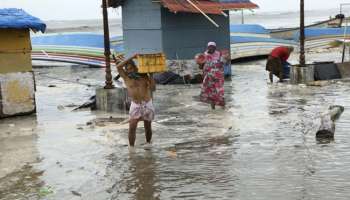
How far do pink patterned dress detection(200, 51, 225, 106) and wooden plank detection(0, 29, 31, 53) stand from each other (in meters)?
3.79

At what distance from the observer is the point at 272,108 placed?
39.2ft

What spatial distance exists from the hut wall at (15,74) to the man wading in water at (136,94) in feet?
13.7

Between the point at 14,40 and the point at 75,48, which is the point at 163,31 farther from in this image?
the point at 75,48

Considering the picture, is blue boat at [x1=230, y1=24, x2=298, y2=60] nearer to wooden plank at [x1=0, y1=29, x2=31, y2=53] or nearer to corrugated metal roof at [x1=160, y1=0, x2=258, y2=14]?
corrugated metal roof at [x1=160, y1=0, x2=258, y2=14]

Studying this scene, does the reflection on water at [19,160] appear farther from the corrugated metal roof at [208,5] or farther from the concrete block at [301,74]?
the concrete block at [301,74]

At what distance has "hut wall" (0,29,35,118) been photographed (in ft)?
38.5

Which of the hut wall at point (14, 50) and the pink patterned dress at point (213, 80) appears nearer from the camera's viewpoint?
the hut wall at point (14, 50)

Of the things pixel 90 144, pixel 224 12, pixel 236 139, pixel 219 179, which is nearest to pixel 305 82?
pixel 224 12

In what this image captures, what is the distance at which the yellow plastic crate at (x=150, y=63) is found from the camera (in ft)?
33.8

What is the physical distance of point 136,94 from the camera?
332 inches

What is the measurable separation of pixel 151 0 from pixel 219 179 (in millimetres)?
11166

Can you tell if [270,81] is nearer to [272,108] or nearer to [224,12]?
[224,12]

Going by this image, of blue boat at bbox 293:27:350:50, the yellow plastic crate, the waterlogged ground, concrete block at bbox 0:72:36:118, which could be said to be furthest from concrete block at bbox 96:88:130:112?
blue boat at bbox 293:27:350:50

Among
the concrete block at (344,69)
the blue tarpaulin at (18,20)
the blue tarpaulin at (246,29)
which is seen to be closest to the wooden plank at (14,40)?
the blue tarpaulin at (18,20)
